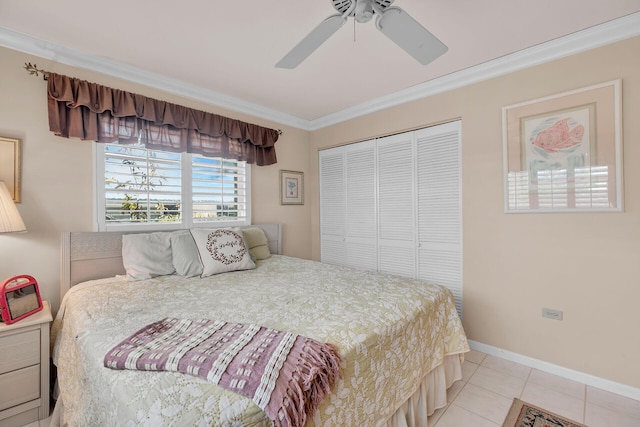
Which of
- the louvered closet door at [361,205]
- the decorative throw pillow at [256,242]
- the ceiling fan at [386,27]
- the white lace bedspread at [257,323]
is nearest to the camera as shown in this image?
the white lace bedspread at [257,323]

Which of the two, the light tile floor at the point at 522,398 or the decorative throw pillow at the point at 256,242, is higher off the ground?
the decorative throw pillow at the point at 256,242

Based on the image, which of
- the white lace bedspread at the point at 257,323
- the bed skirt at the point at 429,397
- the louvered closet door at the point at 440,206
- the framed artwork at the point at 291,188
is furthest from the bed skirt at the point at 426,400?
the framed artwork at the point at 291,188

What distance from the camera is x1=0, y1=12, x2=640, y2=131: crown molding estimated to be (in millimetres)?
1905

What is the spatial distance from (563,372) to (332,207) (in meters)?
2.67

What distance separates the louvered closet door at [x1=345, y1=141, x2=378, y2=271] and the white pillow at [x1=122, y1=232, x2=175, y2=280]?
204 cm

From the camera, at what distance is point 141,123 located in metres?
2.46

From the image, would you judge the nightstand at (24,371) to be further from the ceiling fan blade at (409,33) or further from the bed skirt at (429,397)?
the ceiling fan blade at (409,33)

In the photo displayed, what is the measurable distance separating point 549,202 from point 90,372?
2941mm


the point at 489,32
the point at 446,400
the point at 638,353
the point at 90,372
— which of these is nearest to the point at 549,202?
the point at 638,353

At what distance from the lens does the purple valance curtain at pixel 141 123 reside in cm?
211

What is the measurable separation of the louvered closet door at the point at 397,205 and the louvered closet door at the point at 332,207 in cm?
57

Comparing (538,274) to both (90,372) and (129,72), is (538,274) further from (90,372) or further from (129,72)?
(129,72)

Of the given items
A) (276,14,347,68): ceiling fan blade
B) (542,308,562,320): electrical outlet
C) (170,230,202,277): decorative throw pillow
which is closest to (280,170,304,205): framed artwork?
(170,230,202,277): decorative throw pillow

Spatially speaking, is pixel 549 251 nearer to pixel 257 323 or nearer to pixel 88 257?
pixel 257 323
